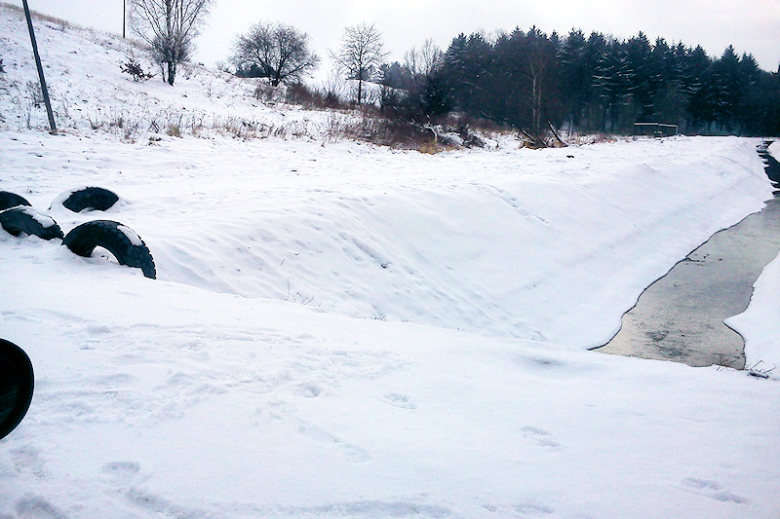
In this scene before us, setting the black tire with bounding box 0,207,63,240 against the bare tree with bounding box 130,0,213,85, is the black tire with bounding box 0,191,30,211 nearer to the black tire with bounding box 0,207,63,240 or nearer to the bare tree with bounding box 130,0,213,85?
the black tire with bounding box 0,207,63,240

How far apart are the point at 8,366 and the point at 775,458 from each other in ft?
12.1

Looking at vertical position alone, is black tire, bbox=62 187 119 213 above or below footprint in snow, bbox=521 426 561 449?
above

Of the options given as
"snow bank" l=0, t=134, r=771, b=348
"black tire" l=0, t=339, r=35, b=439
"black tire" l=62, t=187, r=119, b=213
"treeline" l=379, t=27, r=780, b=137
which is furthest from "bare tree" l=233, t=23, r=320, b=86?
"black tire" l=0, t=339, r=35, b=439

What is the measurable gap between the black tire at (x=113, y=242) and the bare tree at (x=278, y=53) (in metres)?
39.4

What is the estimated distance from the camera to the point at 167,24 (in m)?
27.9

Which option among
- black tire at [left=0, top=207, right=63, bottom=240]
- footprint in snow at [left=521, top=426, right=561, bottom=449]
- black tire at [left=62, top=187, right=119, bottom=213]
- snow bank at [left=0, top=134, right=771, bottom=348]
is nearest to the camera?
footprint in snow at [left=521, top=426, right=561, bottom=449]

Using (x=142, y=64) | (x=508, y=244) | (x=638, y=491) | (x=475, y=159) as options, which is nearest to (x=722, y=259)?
(x=508, y=244)

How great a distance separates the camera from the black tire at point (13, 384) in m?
1.71

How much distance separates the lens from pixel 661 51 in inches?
2566

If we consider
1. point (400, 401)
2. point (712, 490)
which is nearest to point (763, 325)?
point (712, 490)

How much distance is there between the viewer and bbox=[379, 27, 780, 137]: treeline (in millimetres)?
46738

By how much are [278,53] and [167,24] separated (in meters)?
15.6

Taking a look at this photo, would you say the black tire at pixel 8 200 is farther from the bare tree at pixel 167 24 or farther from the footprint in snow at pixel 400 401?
the bare tree at pixel 167 24

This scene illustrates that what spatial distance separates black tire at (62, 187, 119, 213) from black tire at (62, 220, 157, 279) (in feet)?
→ 8.61
